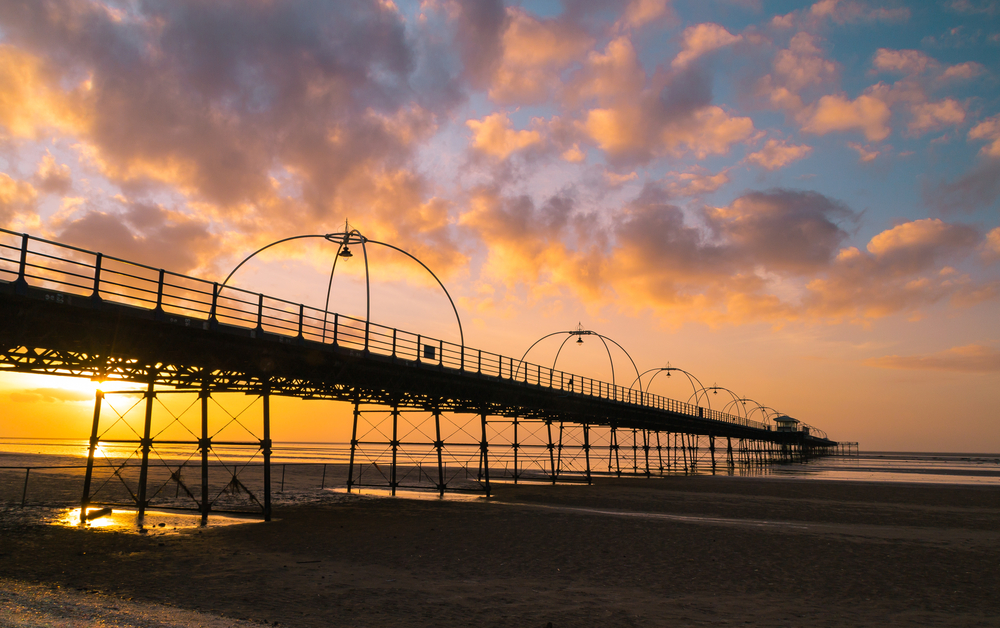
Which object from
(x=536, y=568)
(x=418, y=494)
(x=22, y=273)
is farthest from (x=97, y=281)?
(x=418, y=494)

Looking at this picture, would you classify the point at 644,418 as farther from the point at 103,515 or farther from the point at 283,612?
the point at 283,612

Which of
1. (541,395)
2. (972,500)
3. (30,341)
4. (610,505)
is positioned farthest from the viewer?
(541,395)

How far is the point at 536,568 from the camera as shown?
595 inches

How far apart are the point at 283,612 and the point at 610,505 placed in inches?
895

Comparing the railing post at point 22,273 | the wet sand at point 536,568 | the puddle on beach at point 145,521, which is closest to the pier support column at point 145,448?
the puddle on beach at point 145,521

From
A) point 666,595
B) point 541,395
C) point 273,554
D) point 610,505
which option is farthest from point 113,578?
point 541,395

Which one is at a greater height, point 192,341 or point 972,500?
point 192,341

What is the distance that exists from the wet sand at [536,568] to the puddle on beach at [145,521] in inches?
45.6

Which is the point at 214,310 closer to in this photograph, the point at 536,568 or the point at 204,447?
the point at 204,447

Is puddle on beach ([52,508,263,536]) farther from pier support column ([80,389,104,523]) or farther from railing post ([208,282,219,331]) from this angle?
railing post ([208,282,219,331])

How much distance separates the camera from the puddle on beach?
20047 millimetres

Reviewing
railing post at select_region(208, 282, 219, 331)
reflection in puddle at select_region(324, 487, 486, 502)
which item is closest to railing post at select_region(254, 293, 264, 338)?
railing post at select_region(208, 282, 219, 331)

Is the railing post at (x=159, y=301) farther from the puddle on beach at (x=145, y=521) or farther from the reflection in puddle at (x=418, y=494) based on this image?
the reflection in puddle at (x=418, y=494)

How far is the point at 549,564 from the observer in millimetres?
15578
